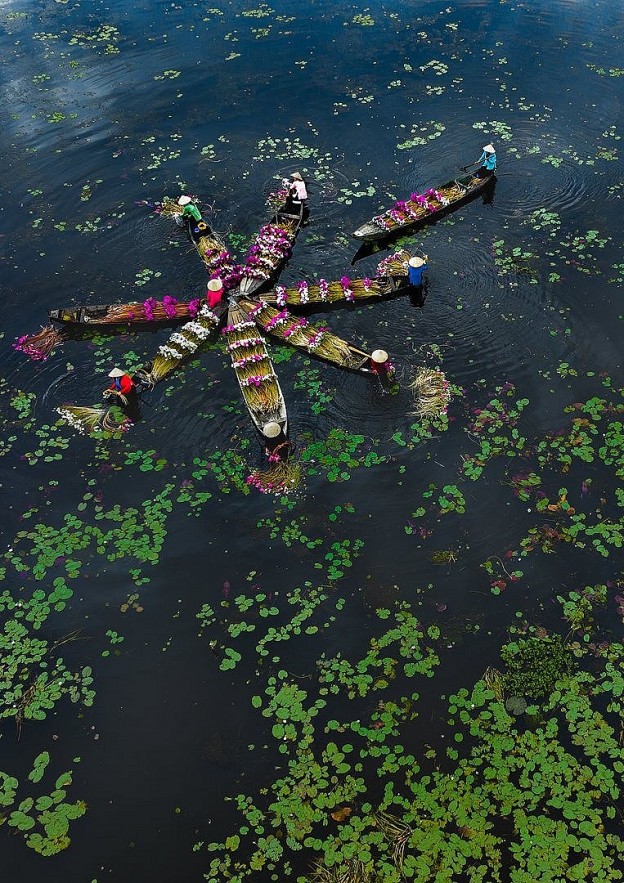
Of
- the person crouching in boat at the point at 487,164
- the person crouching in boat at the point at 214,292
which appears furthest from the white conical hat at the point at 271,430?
the person crouching in boat at the point at 487,164

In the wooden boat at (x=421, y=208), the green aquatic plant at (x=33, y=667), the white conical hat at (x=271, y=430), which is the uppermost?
the wooden boat at (x=421, y=208)

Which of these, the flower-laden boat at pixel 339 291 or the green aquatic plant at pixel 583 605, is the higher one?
the flower-laden boat at pixel 339 291

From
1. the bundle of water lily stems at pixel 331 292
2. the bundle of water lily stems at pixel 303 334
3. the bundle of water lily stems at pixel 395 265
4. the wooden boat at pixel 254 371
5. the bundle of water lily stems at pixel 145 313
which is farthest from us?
the bundle of water lily stems at pixel 395 265

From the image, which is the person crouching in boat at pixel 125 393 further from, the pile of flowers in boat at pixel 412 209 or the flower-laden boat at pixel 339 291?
the pile of flowers in boat at pixel 412 209

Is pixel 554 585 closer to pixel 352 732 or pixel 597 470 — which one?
pixel 597 470

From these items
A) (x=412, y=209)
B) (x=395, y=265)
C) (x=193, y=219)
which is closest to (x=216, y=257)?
(x=193, y=219)

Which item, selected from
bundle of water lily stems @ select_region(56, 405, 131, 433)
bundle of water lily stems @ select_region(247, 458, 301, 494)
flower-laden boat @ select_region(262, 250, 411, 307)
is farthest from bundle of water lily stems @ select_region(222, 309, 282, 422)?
bundle of water lily stems @ select_region(56, 405, 131, 433)

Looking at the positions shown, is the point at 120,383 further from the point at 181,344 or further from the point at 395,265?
the point at 395,265

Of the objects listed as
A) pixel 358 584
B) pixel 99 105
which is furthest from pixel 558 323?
Answer: pixel 99 105
